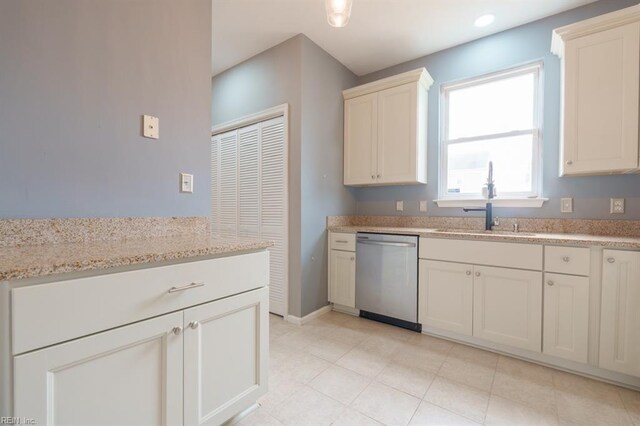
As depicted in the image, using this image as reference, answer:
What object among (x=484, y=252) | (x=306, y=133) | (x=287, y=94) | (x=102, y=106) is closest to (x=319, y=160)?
(x=306, y=133)

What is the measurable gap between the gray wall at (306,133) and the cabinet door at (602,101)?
76.6 inches

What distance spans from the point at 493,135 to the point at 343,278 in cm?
201

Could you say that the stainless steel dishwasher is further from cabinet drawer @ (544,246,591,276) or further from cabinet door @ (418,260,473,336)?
cabinet drawer @ (544,246,591,276)

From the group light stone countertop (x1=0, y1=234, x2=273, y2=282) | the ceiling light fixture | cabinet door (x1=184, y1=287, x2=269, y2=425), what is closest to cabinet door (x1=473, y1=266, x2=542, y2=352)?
cabinet door (x1=184, y1=287, x2=269, y2=425)

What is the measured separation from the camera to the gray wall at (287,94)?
262cm

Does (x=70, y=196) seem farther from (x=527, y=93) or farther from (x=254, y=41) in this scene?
(x=527, y=93)

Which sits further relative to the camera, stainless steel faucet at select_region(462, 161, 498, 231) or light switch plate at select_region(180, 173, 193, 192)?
stainless steel faucet at select_region(462, 161, 498, 231)

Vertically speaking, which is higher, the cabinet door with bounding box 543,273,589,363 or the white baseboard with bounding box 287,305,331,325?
the cabinet door with bounding box 543,273,589,363

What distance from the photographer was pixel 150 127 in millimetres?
1517

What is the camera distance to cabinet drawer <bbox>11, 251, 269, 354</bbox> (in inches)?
29.5

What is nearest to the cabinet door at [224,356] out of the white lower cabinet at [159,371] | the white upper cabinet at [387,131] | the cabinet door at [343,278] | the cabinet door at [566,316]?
the white lower cabinet at [159,371]

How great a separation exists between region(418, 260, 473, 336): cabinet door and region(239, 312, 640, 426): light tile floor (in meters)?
0.17

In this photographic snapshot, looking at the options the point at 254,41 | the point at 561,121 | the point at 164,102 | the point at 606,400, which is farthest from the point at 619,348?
the point at 254,41

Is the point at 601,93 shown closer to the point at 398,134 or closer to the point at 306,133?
the point at 398,134
